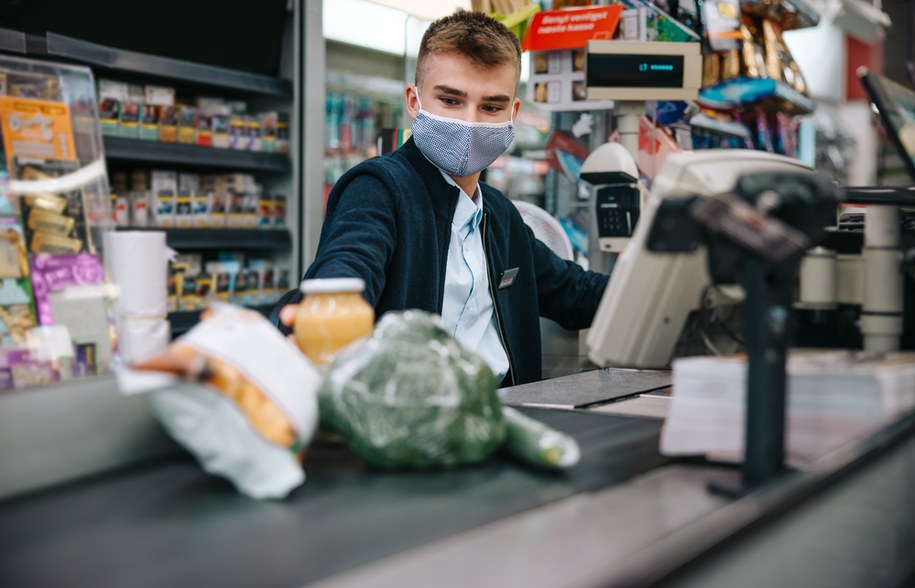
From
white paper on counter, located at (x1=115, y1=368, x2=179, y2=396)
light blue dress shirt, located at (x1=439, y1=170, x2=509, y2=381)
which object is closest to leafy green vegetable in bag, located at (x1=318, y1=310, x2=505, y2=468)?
white paper on counter, located at (x1=115, y1=368, x2=179, y2=396)

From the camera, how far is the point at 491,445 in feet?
3.77

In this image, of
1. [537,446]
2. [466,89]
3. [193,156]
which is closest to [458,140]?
[466,89]

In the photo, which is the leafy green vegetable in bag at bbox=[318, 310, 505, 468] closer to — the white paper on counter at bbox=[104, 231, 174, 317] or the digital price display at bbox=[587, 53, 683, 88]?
the white paper on counter at bbox=[104, 231, 174, 317]

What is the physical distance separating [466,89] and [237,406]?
1.64 meters

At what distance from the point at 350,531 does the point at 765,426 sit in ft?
1.60

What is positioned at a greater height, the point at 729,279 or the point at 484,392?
the point at 729,279

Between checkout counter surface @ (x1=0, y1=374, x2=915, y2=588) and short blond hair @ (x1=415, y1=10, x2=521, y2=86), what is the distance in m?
1.40

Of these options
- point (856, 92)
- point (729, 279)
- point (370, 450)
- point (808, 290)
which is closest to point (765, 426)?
point (729, 279)

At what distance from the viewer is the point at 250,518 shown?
96 centimetres

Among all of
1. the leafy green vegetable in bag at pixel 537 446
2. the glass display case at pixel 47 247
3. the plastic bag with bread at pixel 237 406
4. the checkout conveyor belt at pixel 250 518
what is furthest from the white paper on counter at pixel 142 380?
the glass display case at pixel 47 247

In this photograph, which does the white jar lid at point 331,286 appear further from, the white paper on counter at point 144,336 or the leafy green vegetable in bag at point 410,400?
the white paper on counter at point 144,336

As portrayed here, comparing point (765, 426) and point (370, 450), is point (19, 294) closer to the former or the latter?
point (370, 450)

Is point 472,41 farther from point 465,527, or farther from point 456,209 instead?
point 465,527

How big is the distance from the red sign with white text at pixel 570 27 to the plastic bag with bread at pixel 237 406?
245cm
